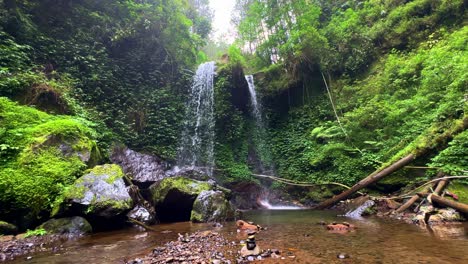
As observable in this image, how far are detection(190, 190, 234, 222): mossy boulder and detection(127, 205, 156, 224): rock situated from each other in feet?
3.77

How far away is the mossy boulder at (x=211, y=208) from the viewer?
7.39 m

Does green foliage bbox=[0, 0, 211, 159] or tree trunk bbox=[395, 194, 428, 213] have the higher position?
green foliage bbox=[0, 0, 211, 159]

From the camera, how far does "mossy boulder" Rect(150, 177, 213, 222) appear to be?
25.9 ft

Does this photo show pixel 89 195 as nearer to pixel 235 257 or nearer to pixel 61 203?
pixel 61 203

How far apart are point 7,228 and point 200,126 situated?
10.6 meters

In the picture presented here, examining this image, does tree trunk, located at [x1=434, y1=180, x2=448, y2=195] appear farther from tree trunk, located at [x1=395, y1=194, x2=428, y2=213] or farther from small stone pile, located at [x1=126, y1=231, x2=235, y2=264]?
small stone pile, located at [x1=126, y1=231, x2=235, y2=264]

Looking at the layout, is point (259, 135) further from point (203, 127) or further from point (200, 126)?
point (200, 126)

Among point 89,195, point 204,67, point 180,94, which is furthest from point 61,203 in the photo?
point 204,67

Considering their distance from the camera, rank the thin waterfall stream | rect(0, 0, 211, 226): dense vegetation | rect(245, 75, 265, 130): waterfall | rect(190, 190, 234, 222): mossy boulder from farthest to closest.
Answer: rect(245, 75, 265, 130): waterfall, the thin waterfall stream, rect(190, 190, 234, 222): mossy boulder, rect(0, 0, 211, 226): dense vegetation

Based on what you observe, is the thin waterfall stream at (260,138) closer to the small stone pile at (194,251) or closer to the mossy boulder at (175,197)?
the mossy boulder at (175,197)

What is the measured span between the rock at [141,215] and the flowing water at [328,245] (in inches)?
33.2

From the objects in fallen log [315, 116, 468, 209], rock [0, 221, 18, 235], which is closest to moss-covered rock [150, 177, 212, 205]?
rock [0, 221, 18, 235]

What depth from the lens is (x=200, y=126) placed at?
14.9 meters

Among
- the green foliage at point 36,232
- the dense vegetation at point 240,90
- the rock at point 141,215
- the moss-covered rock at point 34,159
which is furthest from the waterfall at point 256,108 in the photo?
the green foliage at point 36,232
